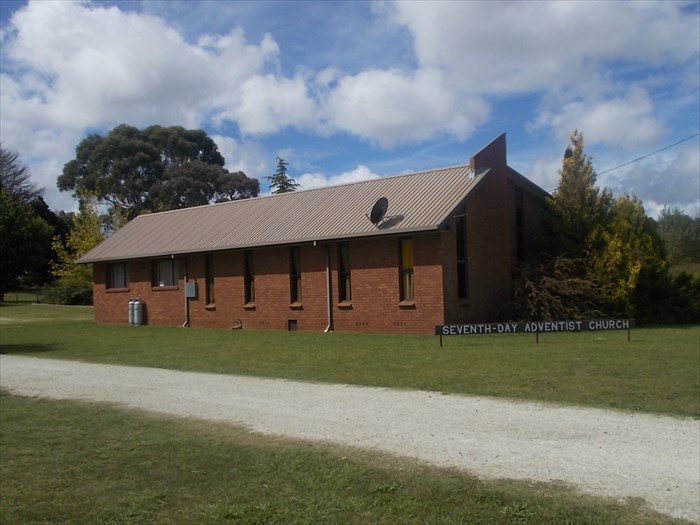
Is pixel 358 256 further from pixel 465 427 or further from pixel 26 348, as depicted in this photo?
pixel 465 427

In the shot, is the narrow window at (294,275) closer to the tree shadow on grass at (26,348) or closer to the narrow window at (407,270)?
the narrow window at (407,270)

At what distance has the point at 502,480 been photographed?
5.93 metres

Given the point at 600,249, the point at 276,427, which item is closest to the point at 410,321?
Result: the point at 600,249

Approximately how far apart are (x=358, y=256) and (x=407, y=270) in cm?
191

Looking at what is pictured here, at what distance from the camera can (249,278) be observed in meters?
27.2

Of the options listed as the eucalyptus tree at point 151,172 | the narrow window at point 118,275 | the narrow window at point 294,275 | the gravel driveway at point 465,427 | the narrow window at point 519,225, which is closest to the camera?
the gravel driveway at point 465,427

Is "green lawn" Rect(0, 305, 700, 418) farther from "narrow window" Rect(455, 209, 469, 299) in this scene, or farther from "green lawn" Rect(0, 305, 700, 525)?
"narrow window" Rect(455, 209, 469, 299)

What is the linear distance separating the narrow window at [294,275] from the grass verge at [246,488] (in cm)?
1752

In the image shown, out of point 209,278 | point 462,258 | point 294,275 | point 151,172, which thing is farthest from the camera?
point 151,172

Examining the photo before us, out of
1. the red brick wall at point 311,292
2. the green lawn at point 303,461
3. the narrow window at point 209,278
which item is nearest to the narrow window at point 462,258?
the red brick wall at point 311,292

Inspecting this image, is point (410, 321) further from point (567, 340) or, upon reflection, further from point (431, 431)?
point (431, 431)

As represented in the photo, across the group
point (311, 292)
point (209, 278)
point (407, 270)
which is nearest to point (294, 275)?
Result: point (311, 292)

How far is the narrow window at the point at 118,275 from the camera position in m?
32.7

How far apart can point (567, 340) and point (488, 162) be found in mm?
8228
